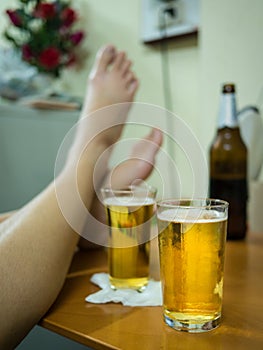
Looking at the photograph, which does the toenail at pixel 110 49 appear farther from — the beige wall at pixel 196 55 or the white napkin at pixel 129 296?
the white napkin at pixel 129 296

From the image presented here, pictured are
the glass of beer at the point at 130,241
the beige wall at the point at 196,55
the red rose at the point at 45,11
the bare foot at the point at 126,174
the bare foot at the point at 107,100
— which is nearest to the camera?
the glass of beer at the point at 130,241

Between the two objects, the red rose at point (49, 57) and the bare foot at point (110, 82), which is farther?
the red rose at point (49, 57)

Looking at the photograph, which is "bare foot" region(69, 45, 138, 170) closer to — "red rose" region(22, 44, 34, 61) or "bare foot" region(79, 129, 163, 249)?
"bare foot" region(79, 129, 163, 249)

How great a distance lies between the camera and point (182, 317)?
0.42 meters

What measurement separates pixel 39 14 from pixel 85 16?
0.72 ft

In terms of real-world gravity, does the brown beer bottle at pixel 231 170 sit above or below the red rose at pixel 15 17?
below

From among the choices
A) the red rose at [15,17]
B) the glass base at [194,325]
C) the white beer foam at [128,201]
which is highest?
the red rose at [15,17]

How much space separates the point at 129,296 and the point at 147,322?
70 millimetres

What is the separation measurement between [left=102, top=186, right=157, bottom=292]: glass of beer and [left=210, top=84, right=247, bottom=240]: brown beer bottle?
30 cm

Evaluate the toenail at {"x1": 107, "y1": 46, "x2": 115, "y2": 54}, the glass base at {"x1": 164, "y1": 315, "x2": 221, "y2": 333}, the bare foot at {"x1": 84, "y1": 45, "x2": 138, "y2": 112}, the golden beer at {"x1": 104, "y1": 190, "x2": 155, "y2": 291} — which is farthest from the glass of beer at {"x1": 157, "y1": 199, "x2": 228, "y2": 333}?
the toenail at {"x1": 107, "y1": 46, "x2": 115, "y2": 54}

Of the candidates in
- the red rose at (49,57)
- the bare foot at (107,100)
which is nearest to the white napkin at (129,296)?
the bare foot at (107,100)

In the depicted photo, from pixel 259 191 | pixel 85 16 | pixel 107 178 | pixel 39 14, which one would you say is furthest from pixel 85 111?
pixel 85 16

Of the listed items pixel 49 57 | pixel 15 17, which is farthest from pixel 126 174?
pixel 15 17

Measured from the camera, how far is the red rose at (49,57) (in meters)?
1.59
